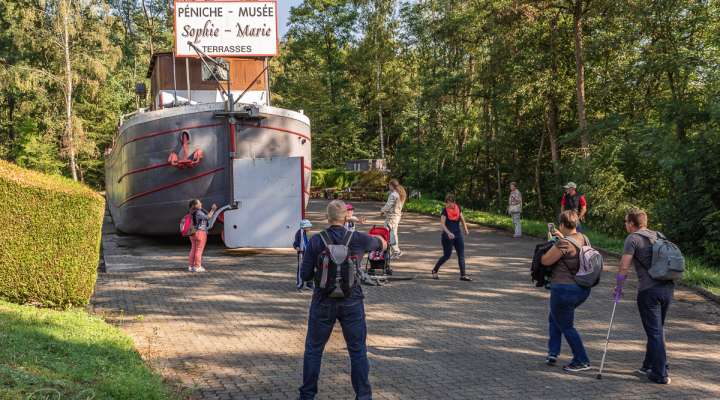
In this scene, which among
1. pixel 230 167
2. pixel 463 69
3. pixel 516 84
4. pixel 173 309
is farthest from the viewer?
pixel 463 69

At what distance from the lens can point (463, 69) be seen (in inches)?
1332

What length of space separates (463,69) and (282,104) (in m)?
18.1

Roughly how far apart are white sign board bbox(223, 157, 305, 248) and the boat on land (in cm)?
2

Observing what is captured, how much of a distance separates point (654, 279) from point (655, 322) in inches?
15.9

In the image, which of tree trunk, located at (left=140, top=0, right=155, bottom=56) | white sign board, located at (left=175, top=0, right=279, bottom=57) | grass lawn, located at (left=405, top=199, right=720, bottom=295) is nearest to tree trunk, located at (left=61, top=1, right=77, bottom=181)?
tree trunk, located at (left=140, top=0, right=155, bottom=56)

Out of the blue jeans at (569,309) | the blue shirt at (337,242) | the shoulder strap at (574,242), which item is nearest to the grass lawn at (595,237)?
the blue jeans at (569,309)

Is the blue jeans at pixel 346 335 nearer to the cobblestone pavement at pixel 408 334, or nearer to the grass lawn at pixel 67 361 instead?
the cobblestone pavement at pixel 408 334

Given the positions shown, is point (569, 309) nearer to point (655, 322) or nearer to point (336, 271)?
point (655, 322)

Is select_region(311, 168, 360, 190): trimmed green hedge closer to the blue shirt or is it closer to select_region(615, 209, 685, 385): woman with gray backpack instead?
select_region(615, 209, 685, 385): woman with gray backpack

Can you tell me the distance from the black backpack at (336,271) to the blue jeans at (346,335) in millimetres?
110

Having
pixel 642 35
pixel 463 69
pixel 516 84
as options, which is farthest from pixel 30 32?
pixel 642 35

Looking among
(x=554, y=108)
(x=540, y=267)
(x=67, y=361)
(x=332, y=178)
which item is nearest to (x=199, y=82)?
(x=67, y=361)

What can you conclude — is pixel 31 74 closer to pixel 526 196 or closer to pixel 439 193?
pixel 439 193

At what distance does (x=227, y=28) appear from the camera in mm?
16703
